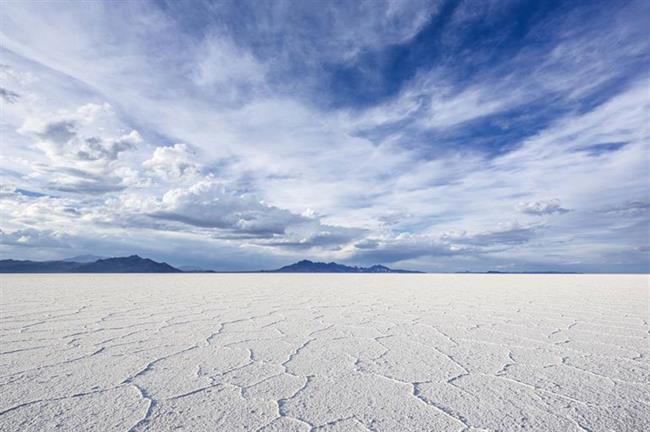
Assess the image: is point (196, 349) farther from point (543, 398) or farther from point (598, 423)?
point (598, 423)

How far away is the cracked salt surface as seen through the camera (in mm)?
1617

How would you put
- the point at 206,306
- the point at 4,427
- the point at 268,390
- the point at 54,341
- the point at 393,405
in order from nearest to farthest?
1. the point at 4,427
2. the point at 393,405
3. the point at 268,390
4. the point at 54,341
5. the point at 206,306

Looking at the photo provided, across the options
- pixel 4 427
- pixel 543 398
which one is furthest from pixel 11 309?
pixel 543 398

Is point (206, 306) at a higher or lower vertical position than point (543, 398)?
higher

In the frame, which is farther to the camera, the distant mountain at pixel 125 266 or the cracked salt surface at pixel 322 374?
the distant mountain at pixel 125 266

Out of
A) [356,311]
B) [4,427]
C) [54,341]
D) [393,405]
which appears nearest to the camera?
[4,427]

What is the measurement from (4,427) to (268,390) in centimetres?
112

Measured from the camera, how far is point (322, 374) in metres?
2.24

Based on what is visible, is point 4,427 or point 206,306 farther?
point 206,306

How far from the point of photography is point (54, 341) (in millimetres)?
3021

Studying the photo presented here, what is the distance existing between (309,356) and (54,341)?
7.07 feet

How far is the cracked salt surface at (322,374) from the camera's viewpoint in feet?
5.31

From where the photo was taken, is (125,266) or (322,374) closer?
(322,374)

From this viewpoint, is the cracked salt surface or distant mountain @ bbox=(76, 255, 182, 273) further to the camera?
distant mountain @ bbox=(76, 255, 182, 273)
